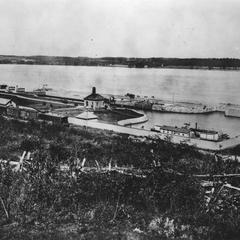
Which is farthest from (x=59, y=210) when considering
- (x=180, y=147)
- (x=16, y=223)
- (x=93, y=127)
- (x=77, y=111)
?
(x=77, y=111)

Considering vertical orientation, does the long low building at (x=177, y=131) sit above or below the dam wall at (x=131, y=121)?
above

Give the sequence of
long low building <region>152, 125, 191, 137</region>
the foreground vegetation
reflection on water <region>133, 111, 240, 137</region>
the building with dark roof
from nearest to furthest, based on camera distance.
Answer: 1. the foreground vegetation
2. long low building <region>152, 125, 191, 137</region>
3. reflection on water <region>133, 111, 240, 137</region>
4. the building with dark roof

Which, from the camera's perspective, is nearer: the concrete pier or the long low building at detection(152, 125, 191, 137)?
the concrete pier

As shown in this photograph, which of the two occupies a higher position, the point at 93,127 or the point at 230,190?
the point at 230,190

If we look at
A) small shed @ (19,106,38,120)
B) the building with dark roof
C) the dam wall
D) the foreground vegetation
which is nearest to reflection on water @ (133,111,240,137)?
the dam wall

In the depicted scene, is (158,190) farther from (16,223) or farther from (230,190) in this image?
(16,223)

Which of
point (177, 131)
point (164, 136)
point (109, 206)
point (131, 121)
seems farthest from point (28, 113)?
point (109, 206)

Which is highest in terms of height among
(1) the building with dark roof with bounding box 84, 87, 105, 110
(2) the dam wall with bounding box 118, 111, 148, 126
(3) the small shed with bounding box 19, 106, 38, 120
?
(1) the building with dark roof with bounding box 84, 87, 105, 110

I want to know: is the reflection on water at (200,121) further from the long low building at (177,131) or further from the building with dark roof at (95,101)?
the long low building at (177,131)

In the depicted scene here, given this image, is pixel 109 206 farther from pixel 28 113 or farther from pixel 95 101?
pixel 95 101

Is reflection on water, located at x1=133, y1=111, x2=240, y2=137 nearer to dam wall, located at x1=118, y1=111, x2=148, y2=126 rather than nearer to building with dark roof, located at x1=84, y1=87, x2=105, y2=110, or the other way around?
dam wall, located at x1=118, y1=111, x2=148, y2=126

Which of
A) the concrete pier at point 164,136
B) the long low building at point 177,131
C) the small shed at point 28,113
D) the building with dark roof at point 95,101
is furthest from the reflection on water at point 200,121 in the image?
the small shed at point 28,113
